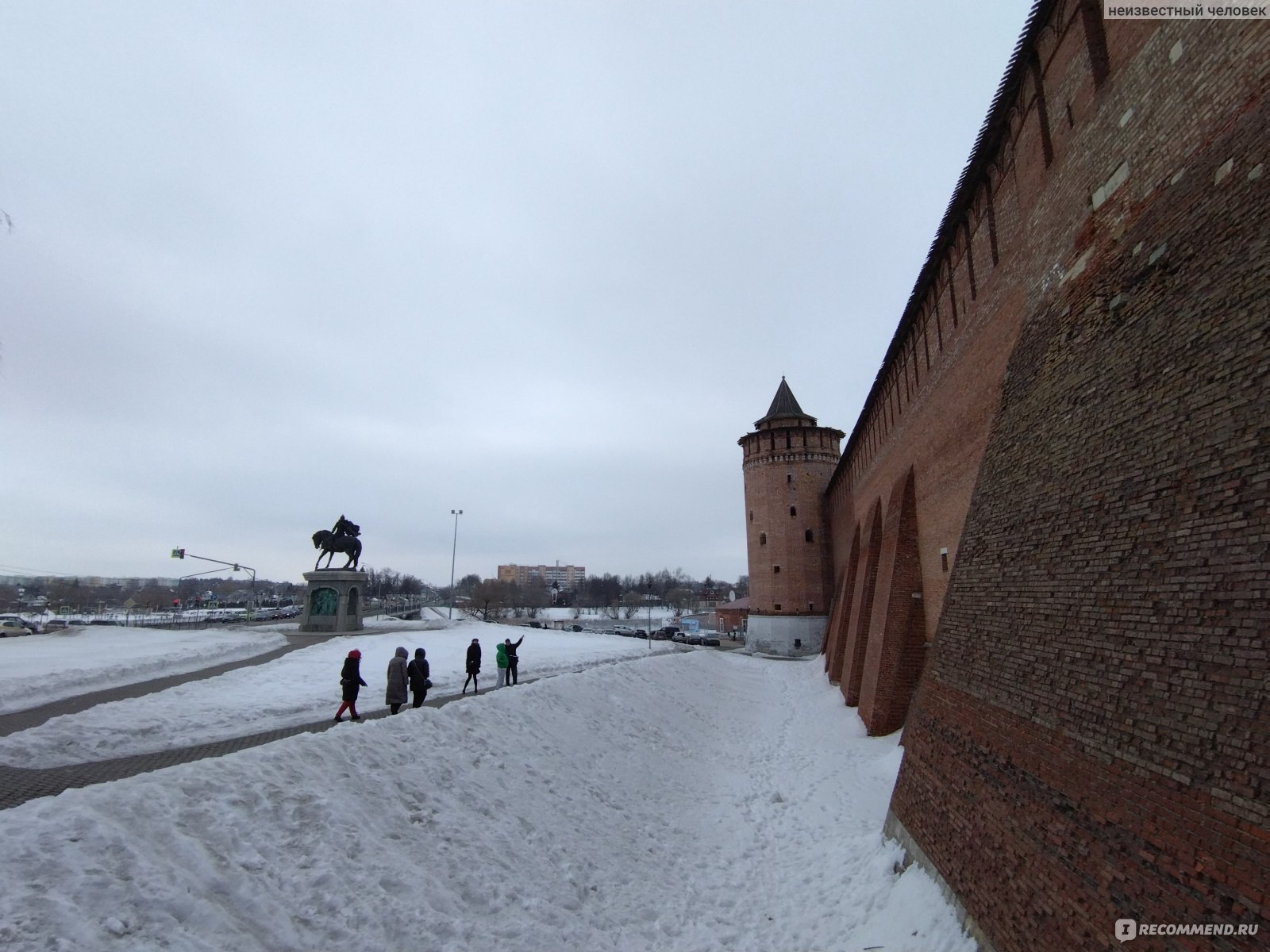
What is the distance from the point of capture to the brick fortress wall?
3.77 meters

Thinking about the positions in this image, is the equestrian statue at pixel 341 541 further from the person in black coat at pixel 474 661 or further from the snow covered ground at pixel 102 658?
the person in black coat at pixel 474 661

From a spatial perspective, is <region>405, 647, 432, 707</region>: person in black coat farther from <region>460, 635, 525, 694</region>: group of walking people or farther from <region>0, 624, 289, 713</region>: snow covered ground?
<region>0, 624, 289, 713</region>: snow covered ground

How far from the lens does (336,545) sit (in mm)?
36094

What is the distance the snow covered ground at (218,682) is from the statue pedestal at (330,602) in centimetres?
232

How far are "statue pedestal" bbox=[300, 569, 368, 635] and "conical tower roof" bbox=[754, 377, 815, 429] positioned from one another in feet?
88.8

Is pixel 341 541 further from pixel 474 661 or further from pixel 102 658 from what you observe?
pixel 474 661

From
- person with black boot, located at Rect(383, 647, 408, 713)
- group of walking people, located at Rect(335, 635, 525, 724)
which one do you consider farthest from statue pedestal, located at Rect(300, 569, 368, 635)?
person with black boot, located at Rect(383, 647, 408, 713)

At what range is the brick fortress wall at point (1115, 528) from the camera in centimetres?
377

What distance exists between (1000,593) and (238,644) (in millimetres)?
26708

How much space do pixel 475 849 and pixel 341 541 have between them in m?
33.3

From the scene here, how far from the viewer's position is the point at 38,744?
7902 millimetres

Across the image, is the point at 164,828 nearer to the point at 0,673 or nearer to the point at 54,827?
the point at 54,827

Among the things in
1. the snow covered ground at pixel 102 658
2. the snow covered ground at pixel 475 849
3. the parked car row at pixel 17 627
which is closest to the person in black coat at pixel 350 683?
the snow covered ground at pixel 475 849

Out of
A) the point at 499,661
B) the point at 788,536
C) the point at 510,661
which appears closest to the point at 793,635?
the point at 788,536
